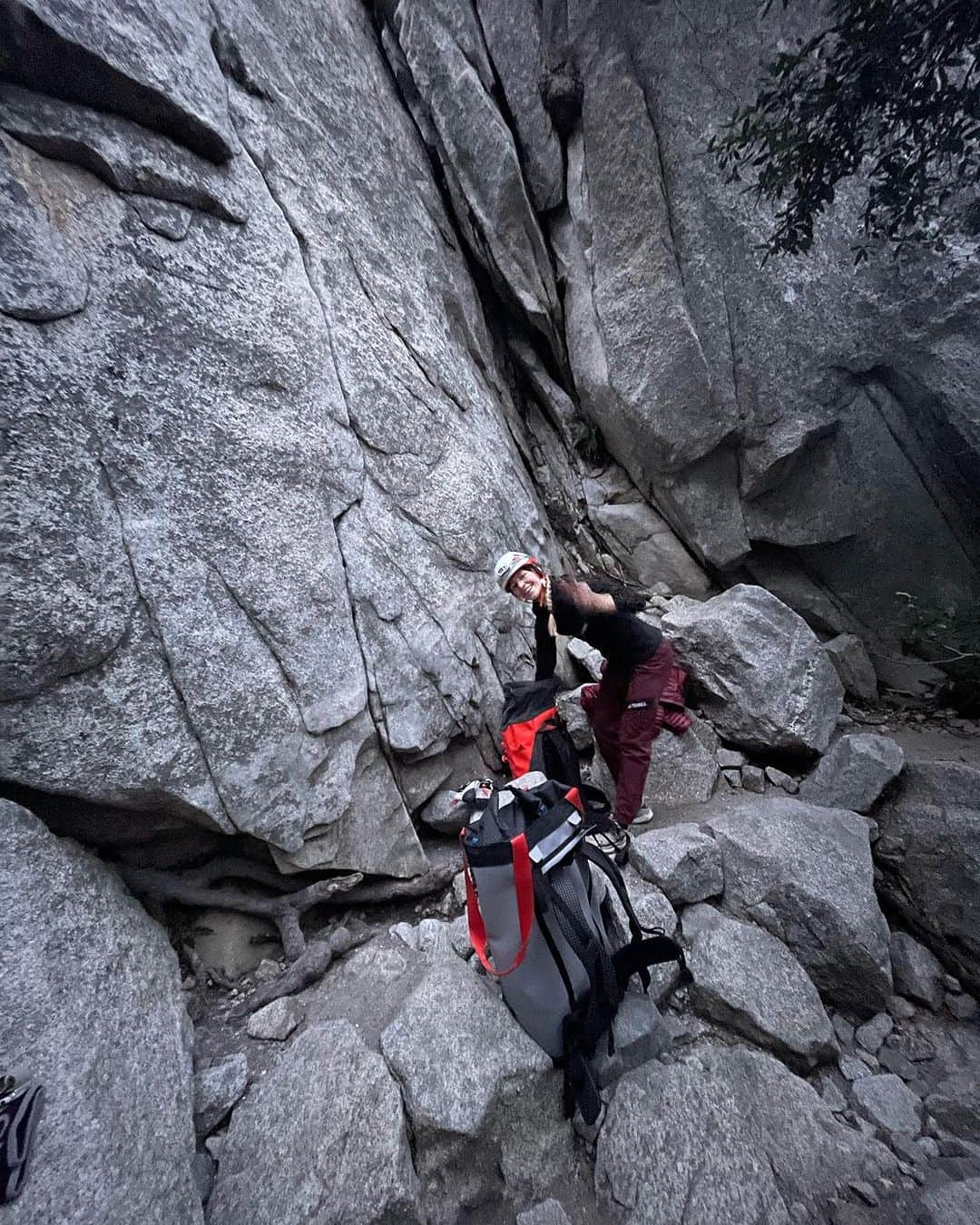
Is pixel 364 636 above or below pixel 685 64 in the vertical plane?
below

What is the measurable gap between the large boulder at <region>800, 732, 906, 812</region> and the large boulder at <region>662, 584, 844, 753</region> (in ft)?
1.53

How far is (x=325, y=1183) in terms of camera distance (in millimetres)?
2615

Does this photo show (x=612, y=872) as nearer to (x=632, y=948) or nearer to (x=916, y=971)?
(x=632, y=948)

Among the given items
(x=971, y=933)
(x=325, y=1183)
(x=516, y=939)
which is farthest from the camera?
(x=971, y=933)

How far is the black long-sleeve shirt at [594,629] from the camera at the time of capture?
462 centimetres

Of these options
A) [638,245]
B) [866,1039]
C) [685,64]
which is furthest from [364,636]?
[685,64]

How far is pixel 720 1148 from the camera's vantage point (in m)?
2.80

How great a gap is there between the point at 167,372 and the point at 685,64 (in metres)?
8.28

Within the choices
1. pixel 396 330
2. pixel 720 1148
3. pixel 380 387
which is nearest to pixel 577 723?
pixel 720 1148

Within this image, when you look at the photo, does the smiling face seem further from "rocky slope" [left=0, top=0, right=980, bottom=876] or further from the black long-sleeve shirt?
"rocky slope" [left=0, top=0, right=980, bottom=876]

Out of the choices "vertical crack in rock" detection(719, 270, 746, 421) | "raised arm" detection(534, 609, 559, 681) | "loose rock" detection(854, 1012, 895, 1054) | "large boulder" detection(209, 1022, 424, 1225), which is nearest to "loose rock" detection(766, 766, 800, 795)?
"loose rock" detection(854, 1012, 895, 1054)

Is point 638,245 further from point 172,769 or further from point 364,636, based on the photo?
point 172,769

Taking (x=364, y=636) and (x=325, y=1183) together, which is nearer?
(x=325, y=1183)

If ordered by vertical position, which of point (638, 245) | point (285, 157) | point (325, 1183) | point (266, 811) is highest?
point (285, 157)
